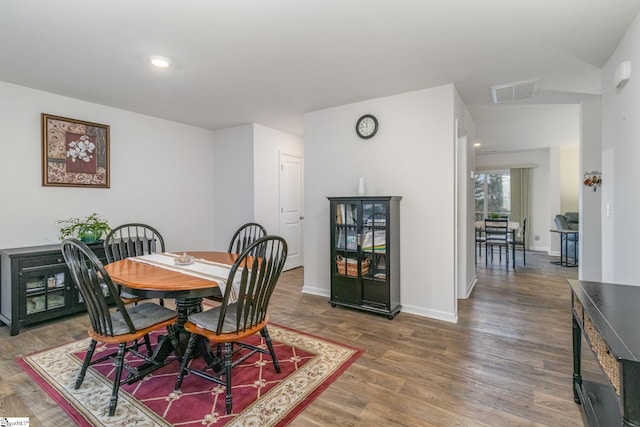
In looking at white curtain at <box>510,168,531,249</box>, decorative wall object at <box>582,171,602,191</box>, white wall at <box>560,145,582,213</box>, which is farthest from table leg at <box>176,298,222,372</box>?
white wall at <box>560,145,582,213</box>

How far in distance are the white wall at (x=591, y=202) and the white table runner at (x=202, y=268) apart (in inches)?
152

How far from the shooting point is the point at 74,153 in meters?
→ 3.52

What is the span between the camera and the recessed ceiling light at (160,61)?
251 centimetres

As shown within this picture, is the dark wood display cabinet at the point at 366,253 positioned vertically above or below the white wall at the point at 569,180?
below

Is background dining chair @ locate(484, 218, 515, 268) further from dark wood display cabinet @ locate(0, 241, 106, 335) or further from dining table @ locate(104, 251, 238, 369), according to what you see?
dark wood display cabinet @ locate(0, 241, 106, 335)

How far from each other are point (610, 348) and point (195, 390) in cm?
209

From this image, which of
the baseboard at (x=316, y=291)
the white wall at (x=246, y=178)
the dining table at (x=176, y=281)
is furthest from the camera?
the white wall at (x=246, y=178)

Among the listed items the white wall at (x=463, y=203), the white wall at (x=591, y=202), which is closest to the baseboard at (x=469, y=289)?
the white wall at (x=463, y=203)

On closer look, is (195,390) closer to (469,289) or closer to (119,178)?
(119,178)

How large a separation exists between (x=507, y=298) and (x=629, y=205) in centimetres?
207

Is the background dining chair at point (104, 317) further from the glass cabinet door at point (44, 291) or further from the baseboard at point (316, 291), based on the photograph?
the baseboard at point (316, 291)

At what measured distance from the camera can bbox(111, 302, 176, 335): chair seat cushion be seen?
188 centimetres

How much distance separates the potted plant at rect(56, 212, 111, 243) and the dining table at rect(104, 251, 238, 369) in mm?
1102

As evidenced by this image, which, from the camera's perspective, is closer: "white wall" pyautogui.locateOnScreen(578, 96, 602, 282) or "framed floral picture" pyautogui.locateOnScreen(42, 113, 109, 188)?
"framed floral picture" pyautogui.locateOnScreen(42, 113, 109, 188)
